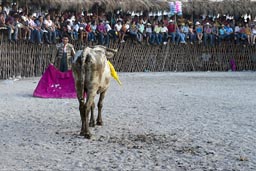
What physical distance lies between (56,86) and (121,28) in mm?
9758

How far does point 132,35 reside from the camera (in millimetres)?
22812

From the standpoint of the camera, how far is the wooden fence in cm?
1998

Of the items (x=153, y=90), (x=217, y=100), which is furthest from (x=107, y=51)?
(x=153, y=90)

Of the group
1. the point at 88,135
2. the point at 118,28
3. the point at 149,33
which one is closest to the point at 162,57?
the point at 149,33

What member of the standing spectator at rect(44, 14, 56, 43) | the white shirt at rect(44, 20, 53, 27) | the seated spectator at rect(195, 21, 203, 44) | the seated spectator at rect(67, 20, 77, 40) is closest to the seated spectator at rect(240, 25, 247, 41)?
the seated spectator at rect(195, 21, 203, 44)

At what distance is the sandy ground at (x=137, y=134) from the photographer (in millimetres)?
6320

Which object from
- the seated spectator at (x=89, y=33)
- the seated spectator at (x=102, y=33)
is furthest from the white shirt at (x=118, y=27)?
the seated spectator at (x=89, y=33)

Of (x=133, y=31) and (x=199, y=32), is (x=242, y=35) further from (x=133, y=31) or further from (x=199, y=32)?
(x=133, y=31)

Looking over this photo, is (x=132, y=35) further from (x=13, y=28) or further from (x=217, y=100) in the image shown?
(x=217, y=100)

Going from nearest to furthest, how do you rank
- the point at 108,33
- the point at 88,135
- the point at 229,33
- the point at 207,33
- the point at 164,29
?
1. the point at 88,135
2. the point at 108,33
3. the point at 164,29
4. the point at 207,33
5. the point at 229,33

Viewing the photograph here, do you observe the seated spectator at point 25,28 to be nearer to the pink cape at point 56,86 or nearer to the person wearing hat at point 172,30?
the pink cape at point 56,86

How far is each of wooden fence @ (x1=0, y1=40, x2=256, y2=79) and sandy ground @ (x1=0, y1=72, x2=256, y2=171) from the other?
637 centimetres

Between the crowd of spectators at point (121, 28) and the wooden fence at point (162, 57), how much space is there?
1.00 ft

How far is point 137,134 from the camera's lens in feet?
26.8
